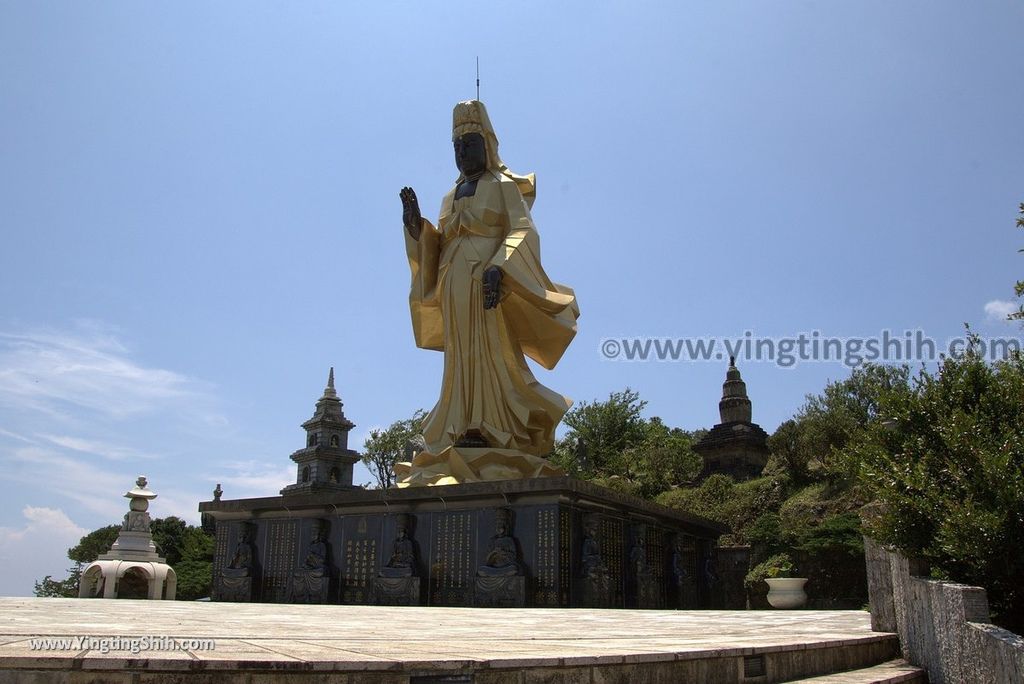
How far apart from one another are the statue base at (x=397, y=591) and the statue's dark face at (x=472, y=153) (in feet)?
20.5

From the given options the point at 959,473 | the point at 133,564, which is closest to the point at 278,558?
the point at 133,564

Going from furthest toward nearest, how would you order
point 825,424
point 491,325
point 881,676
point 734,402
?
point 734,402 < point 825,424 < point 491,325 < point 881,676

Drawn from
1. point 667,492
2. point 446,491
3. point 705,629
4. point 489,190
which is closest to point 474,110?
point 489,190

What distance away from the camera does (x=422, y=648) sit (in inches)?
137

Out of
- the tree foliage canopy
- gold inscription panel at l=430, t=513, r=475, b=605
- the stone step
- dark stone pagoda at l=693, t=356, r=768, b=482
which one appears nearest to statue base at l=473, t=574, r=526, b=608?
gold inscription panel at l=430, t=513, r=475, b=605

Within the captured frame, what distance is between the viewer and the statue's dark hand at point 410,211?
A: 42.0 ft

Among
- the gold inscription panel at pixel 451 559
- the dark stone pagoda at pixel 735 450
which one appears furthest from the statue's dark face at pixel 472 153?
the dark stone pagoda at pixel 735 450

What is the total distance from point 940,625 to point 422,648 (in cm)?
310

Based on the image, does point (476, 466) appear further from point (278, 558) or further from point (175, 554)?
point (175, 554)

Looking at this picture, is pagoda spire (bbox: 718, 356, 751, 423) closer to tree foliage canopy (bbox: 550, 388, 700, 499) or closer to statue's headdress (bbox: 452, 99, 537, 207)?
tree foliage canopy (bbox: 550, 388, 700, 499)

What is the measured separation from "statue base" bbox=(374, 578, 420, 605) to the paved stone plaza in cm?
392

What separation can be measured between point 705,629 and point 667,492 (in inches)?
858

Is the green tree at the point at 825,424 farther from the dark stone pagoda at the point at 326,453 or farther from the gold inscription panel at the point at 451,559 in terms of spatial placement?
the dark stone pagoda at the point at 326,453

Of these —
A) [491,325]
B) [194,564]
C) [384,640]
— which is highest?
[491,325]
